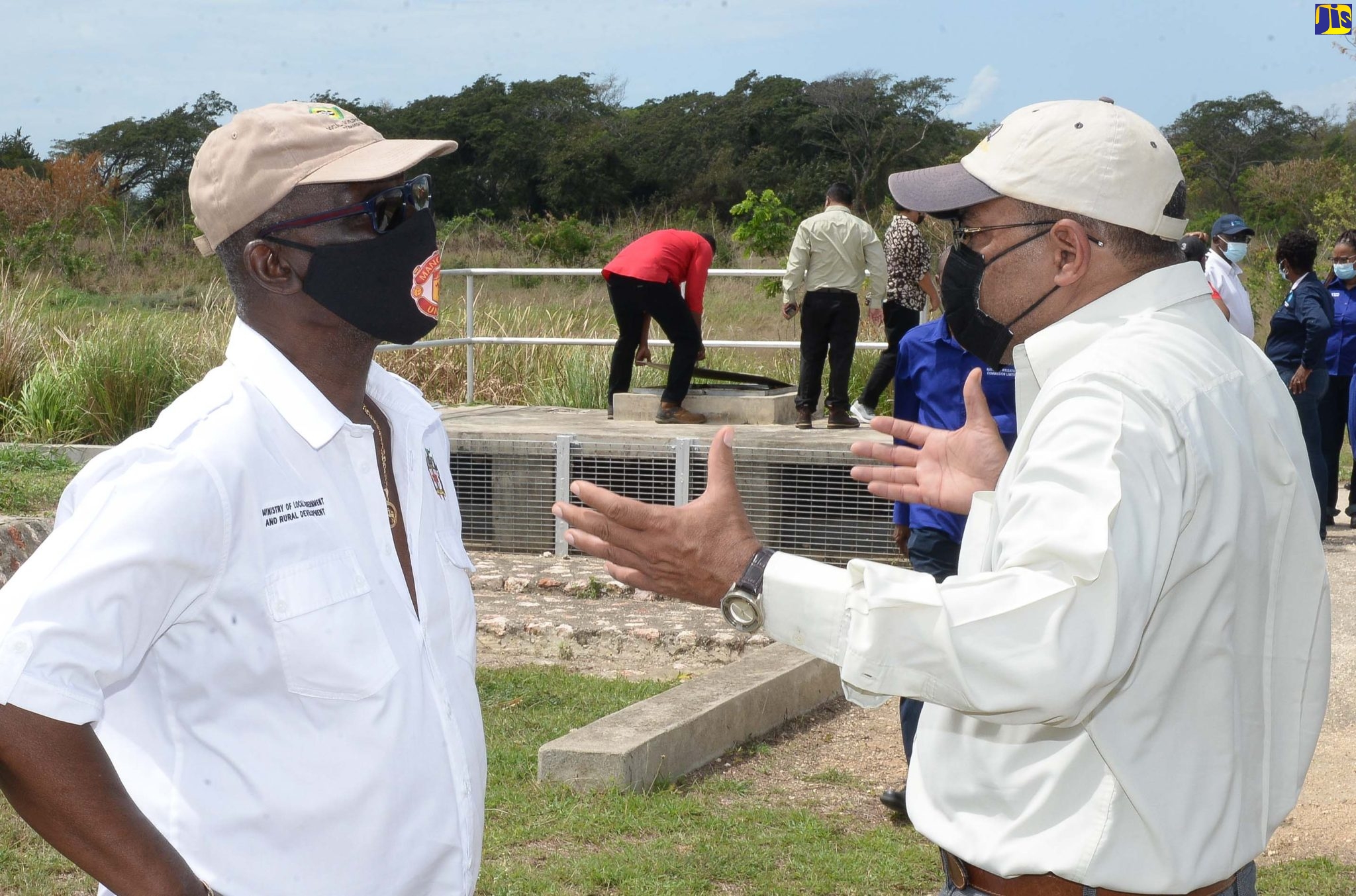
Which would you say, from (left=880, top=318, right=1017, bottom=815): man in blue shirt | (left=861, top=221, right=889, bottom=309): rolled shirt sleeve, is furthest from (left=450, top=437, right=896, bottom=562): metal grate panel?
(left=880, top=318, right=1017, bottom=815): man in blue shirt

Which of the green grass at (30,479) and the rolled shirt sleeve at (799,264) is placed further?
the rolled shirt sleeve at (799,264)

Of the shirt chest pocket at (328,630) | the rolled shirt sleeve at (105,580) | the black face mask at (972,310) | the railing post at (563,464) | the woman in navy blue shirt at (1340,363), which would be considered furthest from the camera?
the woman in navy blue shirt at (1340,363)

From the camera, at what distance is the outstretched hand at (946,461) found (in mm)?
2629

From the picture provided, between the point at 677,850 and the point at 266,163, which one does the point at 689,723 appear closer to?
the point at 677,850

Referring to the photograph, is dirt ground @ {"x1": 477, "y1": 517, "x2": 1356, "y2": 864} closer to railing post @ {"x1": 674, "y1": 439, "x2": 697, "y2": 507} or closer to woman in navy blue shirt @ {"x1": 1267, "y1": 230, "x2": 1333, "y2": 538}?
railing post @ {"x1": 674, "y1": 439, "x2": 697, "y2": 507}

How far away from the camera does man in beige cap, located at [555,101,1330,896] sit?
1.75 metres

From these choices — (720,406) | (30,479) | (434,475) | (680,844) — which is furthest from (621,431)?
(434,475)

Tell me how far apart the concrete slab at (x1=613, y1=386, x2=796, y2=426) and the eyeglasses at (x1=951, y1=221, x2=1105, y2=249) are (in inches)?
309

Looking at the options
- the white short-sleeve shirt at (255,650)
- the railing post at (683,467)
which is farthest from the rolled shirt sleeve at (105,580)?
the railing post at (683,467)

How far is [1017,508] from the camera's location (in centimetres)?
184

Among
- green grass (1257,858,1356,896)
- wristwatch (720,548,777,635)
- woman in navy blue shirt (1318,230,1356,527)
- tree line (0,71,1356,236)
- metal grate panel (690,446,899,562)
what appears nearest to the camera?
wristwatch (720,548,777,635)

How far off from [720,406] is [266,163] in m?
8.48

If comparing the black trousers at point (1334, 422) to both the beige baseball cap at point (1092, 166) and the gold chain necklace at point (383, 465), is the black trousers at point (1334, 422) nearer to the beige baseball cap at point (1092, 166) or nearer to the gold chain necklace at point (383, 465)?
the beige baseball cap at point (1092, 166)

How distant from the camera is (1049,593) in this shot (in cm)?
173
